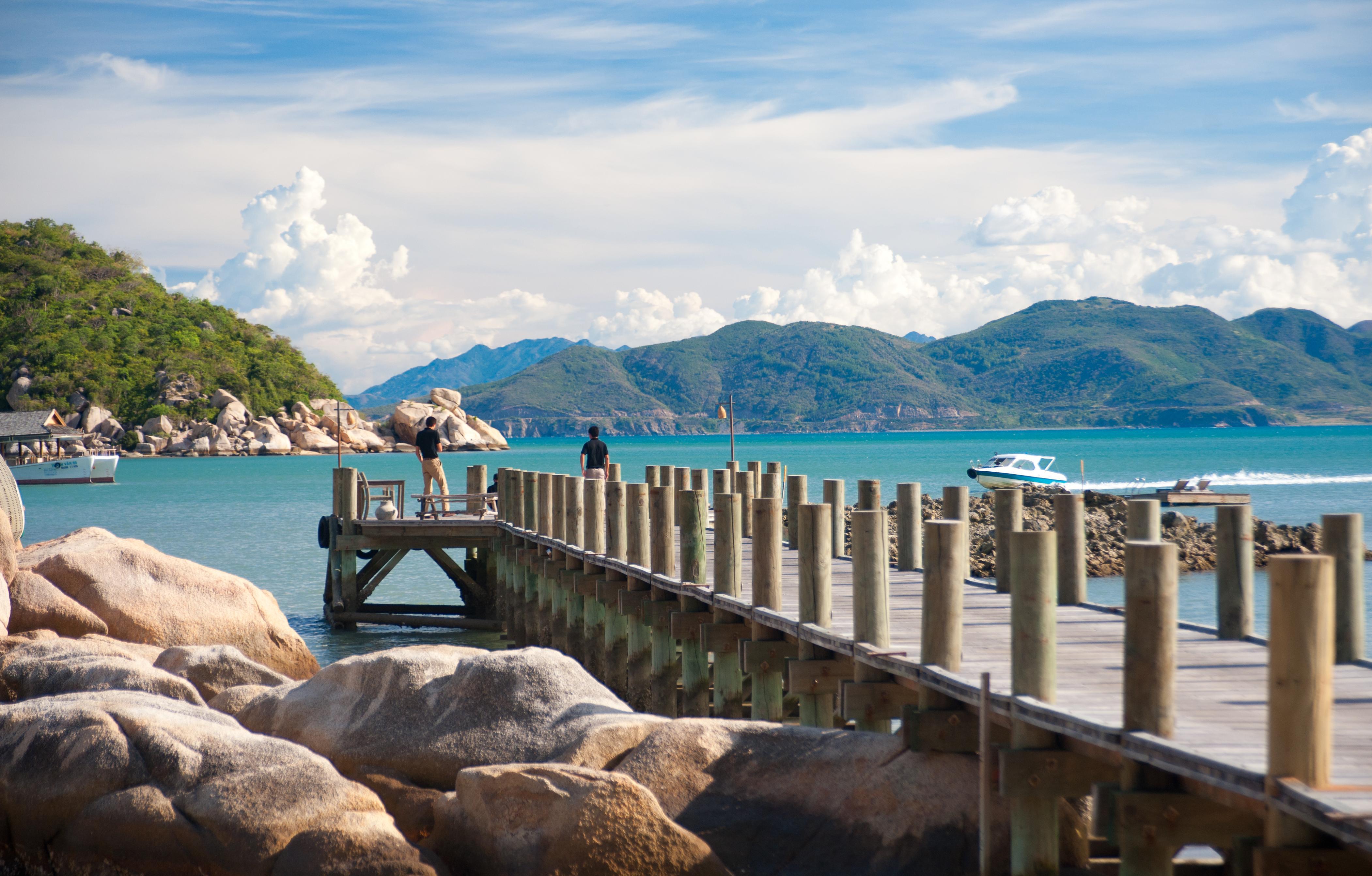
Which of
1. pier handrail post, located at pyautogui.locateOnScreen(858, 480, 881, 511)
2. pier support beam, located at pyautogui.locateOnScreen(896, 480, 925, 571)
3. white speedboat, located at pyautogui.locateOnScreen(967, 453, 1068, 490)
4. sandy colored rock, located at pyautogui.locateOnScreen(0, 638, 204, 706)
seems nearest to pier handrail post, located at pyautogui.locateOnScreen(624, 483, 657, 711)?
pier handrail post, located at pyautogui.locateOnScreen(858, 480, 881, 511)

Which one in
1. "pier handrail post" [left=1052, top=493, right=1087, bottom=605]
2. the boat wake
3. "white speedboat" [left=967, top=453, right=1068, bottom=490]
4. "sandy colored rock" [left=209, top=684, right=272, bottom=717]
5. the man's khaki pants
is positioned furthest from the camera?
the boat wake

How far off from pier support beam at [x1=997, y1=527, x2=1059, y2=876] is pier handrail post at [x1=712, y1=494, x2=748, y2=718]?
3951mm

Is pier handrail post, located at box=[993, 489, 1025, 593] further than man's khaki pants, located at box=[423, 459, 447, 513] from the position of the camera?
No

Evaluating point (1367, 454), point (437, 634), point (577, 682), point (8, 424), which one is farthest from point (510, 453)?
point (577, 682)

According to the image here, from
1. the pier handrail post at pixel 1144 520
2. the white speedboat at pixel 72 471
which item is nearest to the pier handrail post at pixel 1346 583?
the pier handrail post at pixel 1144 520

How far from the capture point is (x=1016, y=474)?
1864 inches

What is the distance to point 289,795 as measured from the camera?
706 cm

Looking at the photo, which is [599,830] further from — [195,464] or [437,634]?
[195,464]

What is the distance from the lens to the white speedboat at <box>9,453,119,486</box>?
2997 inches

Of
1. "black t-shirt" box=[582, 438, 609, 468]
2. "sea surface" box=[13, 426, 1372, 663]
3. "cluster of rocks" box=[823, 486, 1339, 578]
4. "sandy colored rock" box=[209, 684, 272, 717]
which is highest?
"black t-shirt" box=[582, 438, 609, 468]

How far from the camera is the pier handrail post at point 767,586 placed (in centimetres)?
927

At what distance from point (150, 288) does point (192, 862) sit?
131 m

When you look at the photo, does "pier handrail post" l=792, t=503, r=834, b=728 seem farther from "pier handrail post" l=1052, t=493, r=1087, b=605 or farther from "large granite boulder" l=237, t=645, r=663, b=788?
"pier handrail post" l=1052, t=493, r=1087, b=605

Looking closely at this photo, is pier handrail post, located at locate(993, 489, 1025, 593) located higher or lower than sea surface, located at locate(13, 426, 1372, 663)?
higher
